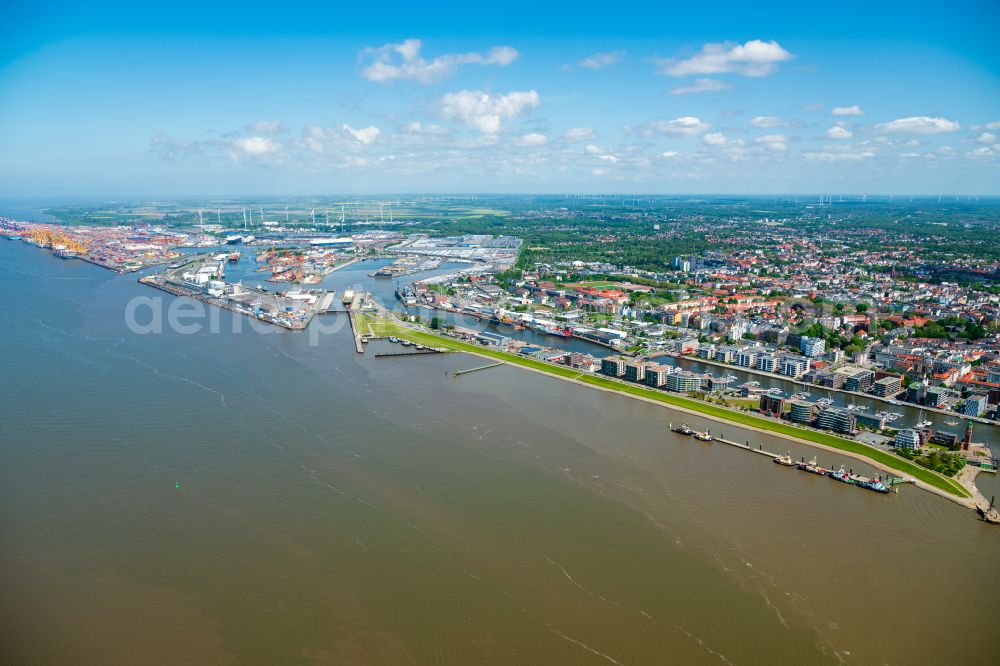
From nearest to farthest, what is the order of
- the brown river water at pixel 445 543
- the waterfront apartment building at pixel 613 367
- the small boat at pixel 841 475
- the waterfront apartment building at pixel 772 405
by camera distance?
the brown river water at pixel 445 543 → the small boat at pixel 841 475 → the waterfront apartment building at pixel 772 405 → the waterfront apartment building at pixel 613 367

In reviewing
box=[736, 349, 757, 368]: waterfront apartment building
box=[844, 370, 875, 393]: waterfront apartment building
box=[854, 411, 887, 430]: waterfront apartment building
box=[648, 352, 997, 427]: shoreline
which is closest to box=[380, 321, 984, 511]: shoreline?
box=[854, 411, 887, 430]: waterfront apartment building

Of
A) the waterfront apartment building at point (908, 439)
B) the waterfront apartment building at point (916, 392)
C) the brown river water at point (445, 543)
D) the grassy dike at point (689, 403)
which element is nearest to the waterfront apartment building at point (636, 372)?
the grassy dike at point (689, 403)

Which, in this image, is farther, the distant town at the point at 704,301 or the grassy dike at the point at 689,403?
the distant town at the point at 704,301

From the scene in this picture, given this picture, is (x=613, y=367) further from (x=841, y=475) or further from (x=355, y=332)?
(x=355, y=332)

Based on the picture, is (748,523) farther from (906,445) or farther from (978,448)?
(978,448)

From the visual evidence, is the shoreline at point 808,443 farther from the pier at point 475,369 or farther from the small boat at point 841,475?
the small boat at point 841,475

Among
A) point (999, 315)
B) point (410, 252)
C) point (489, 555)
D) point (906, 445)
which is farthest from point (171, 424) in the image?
point (410, 252)

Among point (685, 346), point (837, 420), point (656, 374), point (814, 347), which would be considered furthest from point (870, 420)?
point (685, 346)
